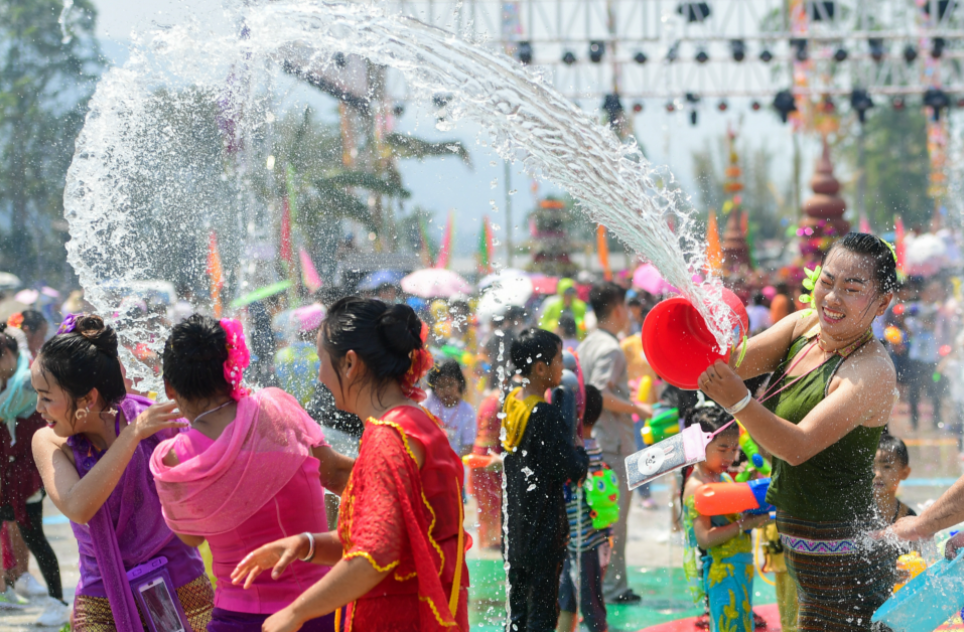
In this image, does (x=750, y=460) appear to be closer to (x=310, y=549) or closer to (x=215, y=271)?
(x=310, y=549)

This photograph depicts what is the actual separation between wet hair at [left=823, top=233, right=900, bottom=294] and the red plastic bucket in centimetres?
39

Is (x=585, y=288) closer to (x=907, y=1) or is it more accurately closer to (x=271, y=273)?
(x=271, y=273)

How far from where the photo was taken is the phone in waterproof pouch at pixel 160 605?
2734 millimetres

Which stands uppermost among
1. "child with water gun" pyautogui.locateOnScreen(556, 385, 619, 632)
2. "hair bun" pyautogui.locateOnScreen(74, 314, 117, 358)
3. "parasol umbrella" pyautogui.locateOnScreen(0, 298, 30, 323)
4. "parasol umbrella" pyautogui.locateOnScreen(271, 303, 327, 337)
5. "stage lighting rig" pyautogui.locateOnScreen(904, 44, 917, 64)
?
"stage lighting rig" pyautogui.locateOnScreen(904, 44, 917, 64)

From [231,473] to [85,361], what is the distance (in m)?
0.75

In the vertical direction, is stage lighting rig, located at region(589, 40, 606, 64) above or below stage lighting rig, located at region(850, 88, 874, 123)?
above

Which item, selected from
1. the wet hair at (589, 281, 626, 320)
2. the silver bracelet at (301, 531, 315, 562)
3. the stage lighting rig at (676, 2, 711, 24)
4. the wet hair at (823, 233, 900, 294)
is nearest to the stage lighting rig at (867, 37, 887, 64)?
the stage lighting rig at (676, 2, 711, 24)

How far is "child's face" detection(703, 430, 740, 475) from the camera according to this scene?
3.94 m

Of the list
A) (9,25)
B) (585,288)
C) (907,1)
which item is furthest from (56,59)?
(907,1)

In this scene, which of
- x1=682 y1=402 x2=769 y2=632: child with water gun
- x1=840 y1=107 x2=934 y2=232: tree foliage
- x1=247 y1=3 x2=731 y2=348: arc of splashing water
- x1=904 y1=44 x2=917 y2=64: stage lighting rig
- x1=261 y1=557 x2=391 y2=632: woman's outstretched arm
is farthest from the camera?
x1=840 y1=107 x2=934 y2=232: tree foliage

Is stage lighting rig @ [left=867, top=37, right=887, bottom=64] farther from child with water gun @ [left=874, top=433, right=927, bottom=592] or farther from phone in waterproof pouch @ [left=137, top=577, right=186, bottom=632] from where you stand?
phone in waterproof pouch @ [left=137, top=577, right=186, bottom=632]

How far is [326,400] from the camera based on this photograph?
14.4ft

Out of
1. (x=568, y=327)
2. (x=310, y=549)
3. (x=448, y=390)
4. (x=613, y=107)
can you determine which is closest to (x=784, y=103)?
(x=613, y=107)

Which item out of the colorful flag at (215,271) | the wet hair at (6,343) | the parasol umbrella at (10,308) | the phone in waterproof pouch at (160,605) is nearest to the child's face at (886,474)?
the phone in waterproof pouch at (160,605)
